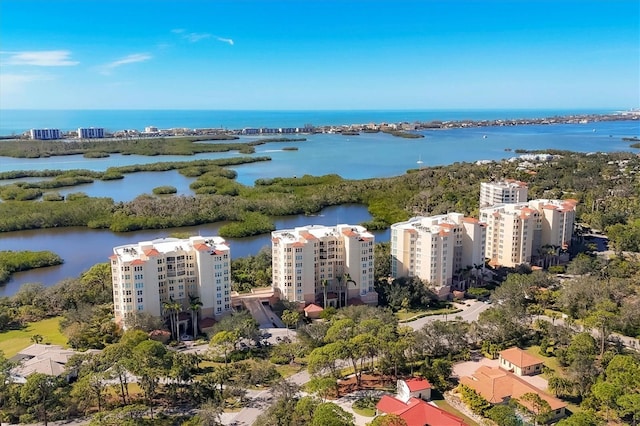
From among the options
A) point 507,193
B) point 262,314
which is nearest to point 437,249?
point 262,314

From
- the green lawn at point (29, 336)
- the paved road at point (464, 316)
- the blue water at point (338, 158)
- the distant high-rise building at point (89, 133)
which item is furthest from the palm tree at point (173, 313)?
the distant high-rise building at point (89, 133)

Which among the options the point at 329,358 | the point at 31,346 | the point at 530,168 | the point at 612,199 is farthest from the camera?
the point at 530,168

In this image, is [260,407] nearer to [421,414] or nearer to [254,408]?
[254,408]

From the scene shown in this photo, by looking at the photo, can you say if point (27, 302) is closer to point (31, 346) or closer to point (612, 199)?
point (31, 346)

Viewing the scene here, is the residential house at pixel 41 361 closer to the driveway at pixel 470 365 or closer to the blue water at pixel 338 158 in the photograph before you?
the driveway at pixel 470 365

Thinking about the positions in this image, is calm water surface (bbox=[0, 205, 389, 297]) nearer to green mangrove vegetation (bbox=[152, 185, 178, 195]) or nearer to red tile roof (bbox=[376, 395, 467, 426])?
green mangrove vegetation (bbox=[152, 185, 178, 195])

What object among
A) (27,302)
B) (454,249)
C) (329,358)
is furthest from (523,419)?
(27,302)
